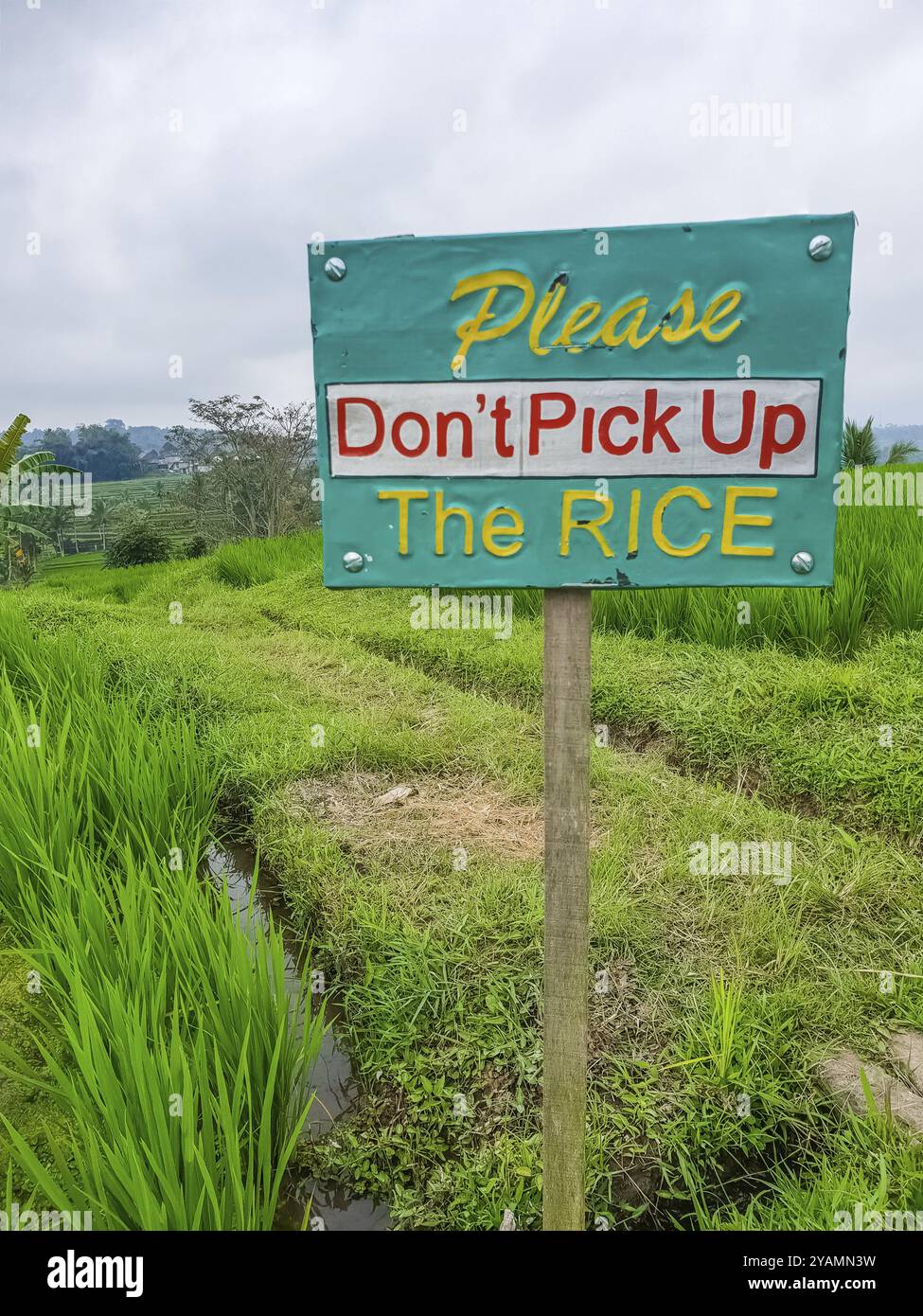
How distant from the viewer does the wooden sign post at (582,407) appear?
1.21 metres

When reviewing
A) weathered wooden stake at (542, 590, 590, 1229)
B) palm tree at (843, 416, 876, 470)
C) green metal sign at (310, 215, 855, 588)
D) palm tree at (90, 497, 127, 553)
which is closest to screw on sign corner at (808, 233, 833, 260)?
green metal sign at (310, 215, 855, 588)

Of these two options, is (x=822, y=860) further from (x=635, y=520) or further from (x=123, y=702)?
(x=123, y=702)

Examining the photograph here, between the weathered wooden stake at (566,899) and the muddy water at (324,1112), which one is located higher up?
the weathered wooden stake at (566,899)

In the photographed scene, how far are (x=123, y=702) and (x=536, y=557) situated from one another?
96.8 inches

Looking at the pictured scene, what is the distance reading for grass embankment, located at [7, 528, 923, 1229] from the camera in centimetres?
166

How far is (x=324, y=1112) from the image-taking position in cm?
189

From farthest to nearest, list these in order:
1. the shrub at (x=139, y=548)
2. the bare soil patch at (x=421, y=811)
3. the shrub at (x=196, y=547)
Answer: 1. the shrub at (x=196, y=547)
2. the shrub at (x=139, y=548)
3. the bare soil patch at (x=421, y=811)

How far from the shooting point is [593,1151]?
65.6 inches

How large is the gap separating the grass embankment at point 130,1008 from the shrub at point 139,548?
12971mm

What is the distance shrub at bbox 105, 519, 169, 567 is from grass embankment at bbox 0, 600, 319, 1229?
42.6 feet

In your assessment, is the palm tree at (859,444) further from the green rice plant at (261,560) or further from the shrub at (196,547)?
the shrub at (196,547)

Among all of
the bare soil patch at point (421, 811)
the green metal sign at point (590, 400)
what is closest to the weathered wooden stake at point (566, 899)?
the green metal sign at point (590, 400)

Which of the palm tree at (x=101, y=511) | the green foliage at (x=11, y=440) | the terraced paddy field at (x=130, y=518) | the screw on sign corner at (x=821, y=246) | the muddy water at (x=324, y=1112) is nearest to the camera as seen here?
the screw on sign corner at (x=821, y=246)

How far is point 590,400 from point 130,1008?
1.39 metres
